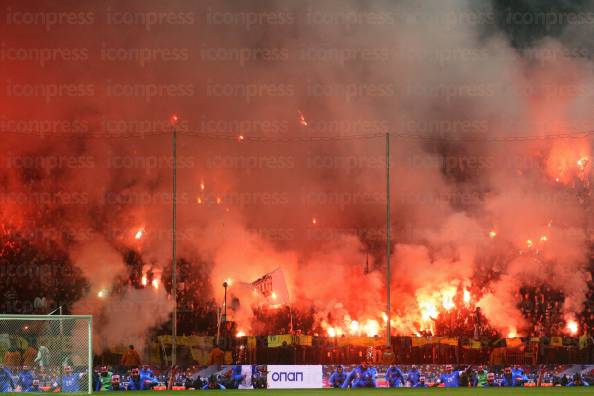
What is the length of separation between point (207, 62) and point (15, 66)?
833 centimetres

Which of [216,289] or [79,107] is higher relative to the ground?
[79,107]

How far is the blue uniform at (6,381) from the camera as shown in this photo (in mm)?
21047

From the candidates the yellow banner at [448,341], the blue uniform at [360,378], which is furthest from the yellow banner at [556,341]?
the blue uniform at [360,378]

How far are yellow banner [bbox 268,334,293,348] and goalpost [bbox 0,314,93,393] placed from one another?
9003 mm

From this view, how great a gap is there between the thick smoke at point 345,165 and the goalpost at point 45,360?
11.4m

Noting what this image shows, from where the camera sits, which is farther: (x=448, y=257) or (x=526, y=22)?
(x=526, y=22)

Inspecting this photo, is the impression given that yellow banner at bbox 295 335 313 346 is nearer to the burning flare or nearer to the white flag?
the white flag

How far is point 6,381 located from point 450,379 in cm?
1261

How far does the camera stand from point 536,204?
118ft

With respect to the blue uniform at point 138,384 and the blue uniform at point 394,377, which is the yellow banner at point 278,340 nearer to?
the blue uniform at point 394,377

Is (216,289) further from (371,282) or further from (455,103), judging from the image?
(455,103)

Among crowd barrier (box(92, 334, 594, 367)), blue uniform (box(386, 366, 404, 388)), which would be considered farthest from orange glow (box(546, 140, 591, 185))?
blue uniform (box(386, 366, 404, 388))

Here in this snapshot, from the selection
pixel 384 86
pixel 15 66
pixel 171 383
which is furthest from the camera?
pixel 384 86

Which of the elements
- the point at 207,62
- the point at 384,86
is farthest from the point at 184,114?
the point at 384,86
